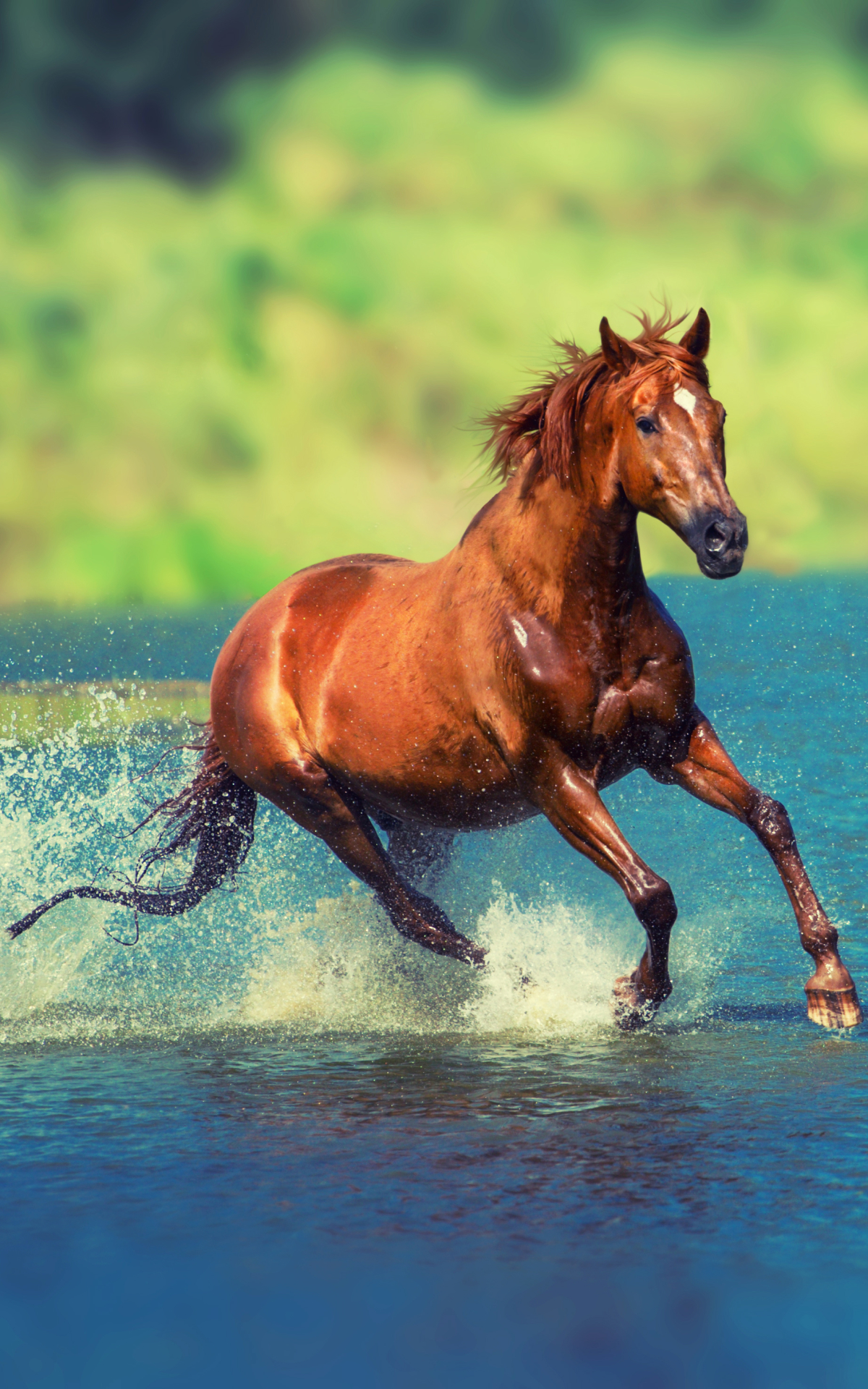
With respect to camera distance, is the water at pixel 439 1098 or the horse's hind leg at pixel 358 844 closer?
the water at pixel 439 1098

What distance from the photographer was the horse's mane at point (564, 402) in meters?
4.91

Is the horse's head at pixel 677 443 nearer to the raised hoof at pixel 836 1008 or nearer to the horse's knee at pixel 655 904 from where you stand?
the horse's knee at pixel 655 904

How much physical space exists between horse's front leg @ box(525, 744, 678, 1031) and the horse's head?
2.95 feet

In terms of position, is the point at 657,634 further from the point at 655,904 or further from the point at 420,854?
the point at 420,854

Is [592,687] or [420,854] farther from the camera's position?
[420,854]

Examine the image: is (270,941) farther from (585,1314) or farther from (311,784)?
(585,1314)

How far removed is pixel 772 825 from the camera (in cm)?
521

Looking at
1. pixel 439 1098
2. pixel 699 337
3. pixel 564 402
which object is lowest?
pixel 439 1098

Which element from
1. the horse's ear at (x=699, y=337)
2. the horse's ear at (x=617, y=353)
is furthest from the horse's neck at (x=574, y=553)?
the horse's ear at (x=699, y=337)

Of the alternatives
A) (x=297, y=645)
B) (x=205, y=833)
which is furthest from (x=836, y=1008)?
(x=205, y=833)

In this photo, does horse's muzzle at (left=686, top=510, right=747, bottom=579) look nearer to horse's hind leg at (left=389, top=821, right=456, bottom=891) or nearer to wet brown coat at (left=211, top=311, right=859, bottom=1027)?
wet brown coat at (left=211, top=311, right=859, bottom=1027)

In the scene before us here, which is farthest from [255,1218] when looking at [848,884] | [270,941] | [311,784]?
[848,884]

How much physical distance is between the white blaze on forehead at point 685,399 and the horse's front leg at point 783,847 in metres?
1.05

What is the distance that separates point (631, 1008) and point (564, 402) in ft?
6.46
